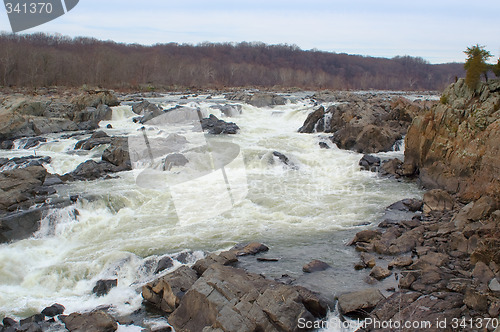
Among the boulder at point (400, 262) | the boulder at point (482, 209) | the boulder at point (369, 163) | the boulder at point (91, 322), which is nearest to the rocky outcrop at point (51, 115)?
the boulder at point (369, 163)

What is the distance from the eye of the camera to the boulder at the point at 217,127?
23.2m

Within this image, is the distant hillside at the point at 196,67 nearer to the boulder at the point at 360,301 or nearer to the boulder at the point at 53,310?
the boulder at the point at 360,301

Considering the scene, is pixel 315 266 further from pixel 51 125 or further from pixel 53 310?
pixel 51 125

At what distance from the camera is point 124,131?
23094mm

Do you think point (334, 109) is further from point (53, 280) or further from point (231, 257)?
point (53, 280)

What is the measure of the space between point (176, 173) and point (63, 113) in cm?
1438

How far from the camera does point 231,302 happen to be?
6.43 m

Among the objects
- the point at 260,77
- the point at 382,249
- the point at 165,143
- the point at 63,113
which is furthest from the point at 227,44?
the point at 382,249

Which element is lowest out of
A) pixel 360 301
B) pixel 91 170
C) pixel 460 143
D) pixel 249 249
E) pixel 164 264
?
pixel 164 264

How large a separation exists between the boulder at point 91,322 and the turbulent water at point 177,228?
54 centimetres

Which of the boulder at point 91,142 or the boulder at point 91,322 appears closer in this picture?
the boulder at point 91,322

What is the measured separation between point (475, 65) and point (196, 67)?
230 ft

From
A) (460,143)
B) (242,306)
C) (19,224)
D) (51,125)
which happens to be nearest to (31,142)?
(51,125)

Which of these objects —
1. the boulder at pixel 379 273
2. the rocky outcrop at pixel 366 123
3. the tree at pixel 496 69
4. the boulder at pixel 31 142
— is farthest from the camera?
the boulder at pixel 31 142
